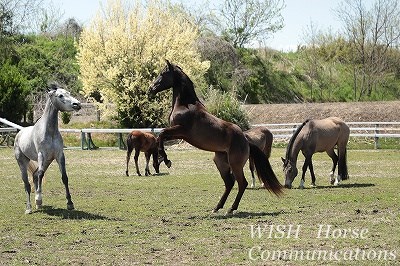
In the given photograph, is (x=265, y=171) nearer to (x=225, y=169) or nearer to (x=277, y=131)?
(x=225, y=169)

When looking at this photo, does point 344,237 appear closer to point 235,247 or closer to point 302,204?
point 235,247

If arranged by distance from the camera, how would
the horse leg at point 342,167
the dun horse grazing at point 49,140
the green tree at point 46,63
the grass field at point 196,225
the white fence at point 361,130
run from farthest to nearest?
the green tree at point 46,63 < the white fence at point 361,130 < the horse leg at point 342,167 < the dun horse grazing at point 49,140 < the grass field at point 196,225

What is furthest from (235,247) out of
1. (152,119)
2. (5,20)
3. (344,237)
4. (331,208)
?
(5,20)

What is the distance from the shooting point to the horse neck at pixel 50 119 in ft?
39.0

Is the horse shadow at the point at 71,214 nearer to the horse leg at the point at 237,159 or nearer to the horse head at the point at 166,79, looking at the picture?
the horse leg at the point at 237,159

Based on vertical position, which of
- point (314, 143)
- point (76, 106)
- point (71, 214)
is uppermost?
point (76, 106)

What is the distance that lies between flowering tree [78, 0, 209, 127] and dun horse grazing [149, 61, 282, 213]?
2596 cm

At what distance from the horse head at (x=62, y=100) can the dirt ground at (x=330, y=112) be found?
2470 cm

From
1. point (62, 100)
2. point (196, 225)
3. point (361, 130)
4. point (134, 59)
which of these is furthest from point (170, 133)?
point (134, 59)

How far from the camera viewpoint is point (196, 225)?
33.1 feet

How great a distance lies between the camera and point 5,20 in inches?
1938

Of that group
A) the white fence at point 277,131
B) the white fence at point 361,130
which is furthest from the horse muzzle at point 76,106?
the white fence at point 361,130

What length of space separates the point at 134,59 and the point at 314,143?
22.6m

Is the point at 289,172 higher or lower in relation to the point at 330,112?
higher
